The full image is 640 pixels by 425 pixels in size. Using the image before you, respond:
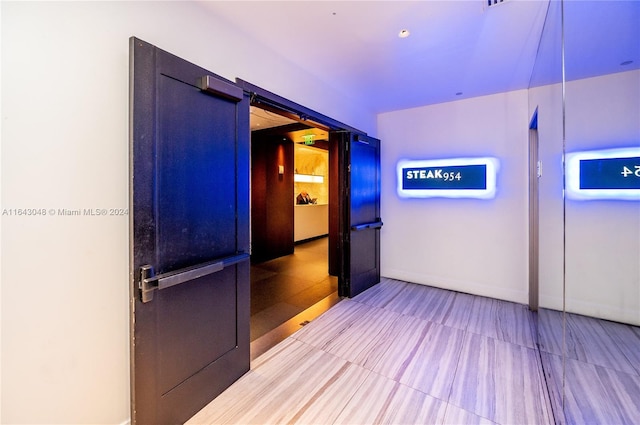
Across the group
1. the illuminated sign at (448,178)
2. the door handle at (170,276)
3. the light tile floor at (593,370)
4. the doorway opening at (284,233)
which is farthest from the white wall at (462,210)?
the door handle at (170,276)

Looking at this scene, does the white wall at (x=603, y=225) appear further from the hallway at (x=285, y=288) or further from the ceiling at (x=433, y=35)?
the hallway at (x=285, y=288)

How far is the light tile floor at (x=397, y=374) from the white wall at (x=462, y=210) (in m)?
0.75

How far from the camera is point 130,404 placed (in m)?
1.53

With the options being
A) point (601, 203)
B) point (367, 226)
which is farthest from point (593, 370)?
point (367, 226)

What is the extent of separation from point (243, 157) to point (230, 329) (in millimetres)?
1434

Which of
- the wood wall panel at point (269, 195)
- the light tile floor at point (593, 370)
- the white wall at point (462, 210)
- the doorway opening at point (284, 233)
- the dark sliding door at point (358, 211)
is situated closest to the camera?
the light tile floor at point (593, 370)

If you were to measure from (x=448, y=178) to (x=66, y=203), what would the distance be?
4466 millimetres

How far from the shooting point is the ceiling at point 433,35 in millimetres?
1942

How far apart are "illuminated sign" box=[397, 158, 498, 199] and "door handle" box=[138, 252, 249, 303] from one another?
358cm

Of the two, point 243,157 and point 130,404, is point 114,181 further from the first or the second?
point 130,404

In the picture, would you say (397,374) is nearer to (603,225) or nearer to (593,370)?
(593,370)

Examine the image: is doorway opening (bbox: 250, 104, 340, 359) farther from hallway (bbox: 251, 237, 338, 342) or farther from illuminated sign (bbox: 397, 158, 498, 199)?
illuminated sign (bbox: 397, 158, 498, 199)

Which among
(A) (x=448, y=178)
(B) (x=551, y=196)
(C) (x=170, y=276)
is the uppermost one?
(A) (x=448, y=178)

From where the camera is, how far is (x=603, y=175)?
208 centimetres
